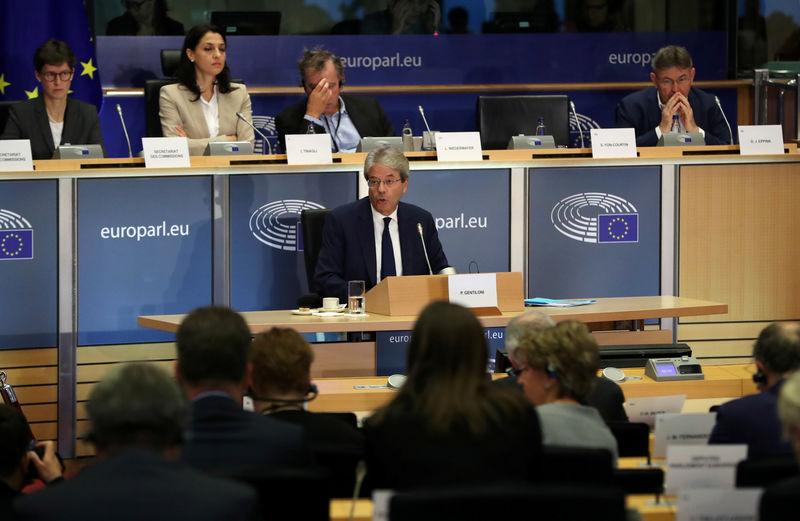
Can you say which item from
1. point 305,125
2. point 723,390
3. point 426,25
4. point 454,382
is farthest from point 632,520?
point 426,25

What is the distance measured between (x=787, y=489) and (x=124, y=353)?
4.25m

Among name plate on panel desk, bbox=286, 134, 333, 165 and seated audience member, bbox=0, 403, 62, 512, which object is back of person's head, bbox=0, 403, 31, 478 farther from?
name plate on panel desk, bbox=286, 134, 333, 165

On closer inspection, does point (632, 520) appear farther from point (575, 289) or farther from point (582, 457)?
point (575, 289)

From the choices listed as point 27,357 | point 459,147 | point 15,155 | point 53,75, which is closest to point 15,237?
point 15,155

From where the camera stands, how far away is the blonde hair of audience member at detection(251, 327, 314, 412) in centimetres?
274

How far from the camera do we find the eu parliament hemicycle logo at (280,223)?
591 centimetres

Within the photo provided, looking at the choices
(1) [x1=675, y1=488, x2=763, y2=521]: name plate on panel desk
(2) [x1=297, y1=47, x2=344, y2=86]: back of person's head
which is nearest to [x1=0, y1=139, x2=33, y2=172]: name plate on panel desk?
(2) [x1=297, y1=47, x2=344, y2=86]: back of person's head

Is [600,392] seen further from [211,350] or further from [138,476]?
[138,476]

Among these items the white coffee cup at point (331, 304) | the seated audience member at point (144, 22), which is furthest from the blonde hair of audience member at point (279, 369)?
the seated audience member at point (144, 22)

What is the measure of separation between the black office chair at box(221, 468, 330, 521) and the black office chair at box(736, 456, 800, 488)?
833mm

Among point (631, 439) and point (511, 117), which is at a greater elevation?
point (511, 117)

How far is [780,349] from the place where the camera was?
9.33 ft

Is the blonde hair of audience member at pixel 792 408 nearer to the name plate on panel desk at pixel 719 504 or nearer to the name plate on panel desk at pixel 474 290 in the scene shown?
the name plate on panel desk at pixel 719 504

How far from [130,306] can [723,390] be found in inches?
120
